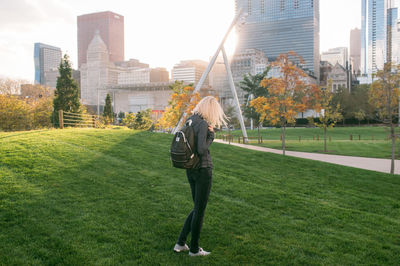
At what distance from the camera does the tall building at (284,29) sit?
545 feet

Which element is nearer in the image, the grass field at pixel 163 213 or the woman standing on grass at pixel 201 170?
the woman standing on grass at pixel 201 170

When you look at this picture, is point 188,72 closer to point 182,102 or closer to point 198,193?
point 182,102

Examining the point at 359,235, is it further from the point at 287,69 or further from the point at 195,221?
the point at 287,69

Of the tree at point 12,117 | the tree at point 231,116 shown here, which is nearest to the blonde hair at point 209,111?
the tree at point 12,117

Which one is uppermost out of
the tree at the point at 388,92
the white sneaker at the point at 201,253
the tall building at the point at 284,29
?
the tall building at the point at 284,29

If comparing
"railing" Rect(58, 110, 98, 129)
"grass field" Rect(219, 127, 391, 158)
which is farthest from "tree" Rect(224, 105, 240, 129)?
"railing" Rect(58, 110, 98, 129)

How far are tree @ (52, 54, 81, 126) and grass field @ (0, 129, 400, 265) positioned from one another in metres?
15.3

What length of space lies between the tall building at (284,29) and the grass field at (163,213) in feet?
535

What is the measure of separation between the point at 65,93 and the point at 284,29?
164347 mm

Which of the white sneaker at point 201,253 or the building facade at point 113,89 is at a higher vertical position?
the building facade at point 113,89

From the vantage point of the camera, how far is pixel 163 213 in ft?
21.0

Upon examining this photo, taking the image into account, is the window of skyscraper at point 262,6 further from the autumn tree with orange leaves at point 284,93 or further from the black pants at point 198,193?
the black pants at point 198,193

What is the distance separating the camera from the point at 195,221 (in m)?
4.51

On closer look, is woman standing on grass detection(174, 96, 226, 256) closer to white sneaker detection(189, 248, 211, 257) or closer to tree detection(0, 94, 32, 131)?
white sneaker detection(189, 248, 211, 257)
